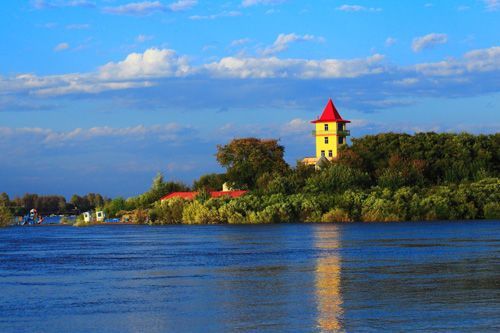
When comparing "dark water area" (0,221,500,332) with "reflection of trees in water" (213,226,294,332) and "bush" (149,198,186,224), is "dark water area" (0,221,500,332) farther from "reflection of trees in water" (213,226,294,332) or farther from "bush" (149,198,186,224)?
"bush" (149,198,186,224)

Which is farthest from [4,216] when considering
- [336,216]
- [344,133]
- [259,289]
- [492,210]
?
[259,289]

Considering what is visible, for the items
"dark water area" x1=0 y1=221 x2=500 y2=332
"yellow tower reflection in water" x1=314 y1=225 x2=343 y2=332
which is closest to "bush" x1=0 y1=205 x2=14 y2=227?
"dark water area" x1=0 y1=221 x2=500 y2=332

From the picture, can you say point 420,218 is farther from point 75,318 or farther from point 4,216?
point 75,318

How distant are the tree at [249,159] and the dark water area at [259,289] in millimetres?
59043

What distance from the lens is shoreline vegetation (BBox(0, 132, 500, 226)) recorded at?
272 feet

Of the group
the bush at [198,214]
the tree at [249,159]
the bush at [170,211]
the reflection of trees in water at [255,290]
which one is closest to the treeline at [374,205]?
the bush at [198,214]

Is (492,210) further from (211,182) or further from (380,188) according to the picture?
(211,182)

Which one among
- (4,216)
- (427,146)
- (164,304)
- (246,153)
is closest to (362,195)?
(427,146)

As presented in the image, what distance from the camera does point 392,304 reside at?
2236 centimetres

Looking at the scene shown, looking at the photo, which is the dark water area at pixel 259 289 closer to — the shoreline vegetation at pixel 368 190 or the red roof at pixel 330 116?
the shoreline vegetation at pixel 368 190

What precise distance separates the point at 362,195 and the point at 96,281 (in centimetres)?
5551

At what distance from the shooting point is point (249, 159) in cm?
11169

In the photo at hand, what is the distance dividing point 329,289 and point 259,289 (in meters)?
2.14

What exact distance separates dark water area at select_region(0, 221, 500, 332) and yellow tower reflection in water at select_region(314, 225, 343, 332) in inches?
1.4
